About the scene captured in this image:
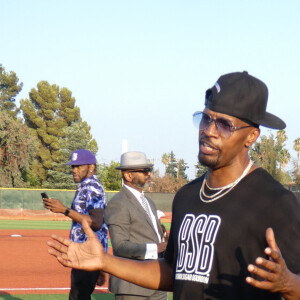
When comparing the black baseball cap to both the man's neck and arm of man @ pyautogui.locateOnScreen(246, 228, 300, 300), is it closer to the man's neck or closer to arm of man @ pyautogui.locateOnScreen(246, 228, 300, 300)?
the man's neck

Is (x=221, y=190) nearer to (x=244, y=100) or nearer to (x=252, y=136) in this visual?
(x=252, y=136)

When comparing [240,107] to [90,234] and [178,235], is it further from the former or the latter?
[90,234]

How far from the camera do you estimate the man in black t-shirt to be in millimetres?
3092

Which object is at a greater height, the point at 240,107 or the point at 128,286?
the point at 240,107

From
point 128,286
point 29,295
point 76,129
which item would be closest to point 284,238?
point 128,286

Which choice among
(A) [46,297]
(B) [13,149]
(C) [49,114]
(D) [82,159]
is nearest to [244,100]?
(D) [82,159]

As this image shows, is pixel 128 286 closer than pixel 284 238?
No

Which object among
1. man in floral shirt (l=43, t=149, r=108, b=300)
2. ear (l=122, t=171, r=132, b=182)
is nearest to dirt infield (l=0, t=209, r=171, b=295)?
man in floral shirt (l=43, t=149, r=108, b=300)

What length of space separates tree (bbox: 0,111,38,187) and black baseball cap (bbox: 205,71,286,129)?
2125 inches

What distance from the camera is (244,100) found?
10.9 feet

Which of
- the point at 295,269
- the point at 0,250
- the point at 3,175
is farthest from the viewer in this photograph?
the point at 3,175

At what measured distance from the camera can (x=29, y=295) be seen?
11.6 metres

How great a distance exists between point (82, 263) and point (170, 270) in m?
0.60

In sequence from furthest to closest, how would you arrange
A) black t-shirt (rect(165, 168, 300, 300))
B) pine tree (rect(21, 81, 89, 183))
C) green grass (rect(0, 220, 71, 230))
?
pine tree (rect(21, 81, 89, 183)), green grass (rect(0, 220, 71, 230)), black t-shirt (rect(165, 168, 300, 300))
